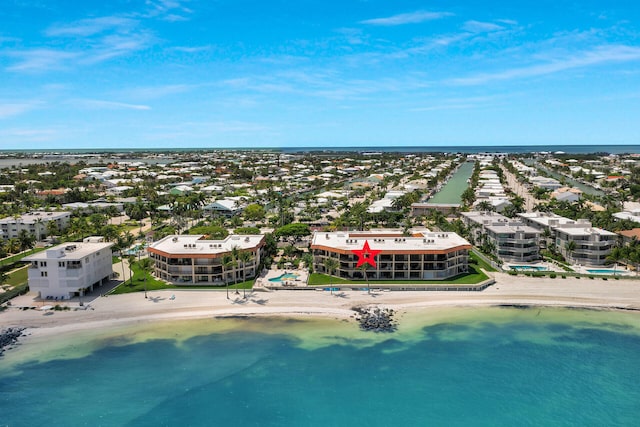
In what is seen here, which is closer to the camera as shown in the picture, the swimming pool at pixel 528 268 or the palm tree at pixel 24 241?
the swimming pool at pixel 528 268

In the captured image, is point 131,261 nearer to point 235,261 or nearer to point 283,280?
point 235,261

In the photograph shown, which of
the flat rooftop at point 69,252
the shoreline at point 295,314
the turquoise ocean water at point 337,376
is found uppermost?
the flat rooftop at point 69,252

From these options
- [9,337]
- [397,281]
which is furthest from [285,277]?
[9,337]

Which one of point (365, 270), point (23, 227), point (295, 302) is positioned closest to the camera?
point (295, 302)

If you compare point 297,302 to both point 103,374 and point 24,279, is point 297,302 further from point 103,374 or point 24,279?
point 24,279

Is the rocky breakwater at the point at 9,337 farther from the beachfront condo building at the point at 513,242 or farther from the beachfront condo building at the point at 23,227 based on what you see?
the beachfront condo building at the point at 513,242

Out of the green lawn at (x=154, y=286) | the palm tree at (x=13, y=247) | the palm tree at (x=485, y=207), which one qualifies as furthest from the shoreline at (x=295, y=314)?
the palm tree at (x=485, y=207)

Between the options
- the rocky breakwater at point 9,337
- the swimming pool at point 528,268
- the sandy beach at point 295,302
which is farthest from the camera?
the swimming pool at point 528,268

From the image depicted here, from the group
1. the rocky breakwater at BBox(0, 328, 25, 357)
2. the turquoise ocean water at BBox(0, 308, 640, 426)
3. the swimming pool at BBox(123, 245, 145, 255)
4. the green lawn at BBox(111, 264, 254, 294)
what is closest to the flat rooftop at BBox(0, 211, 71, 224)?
the swimming pool at BBox(123, 245, 145, 255)
